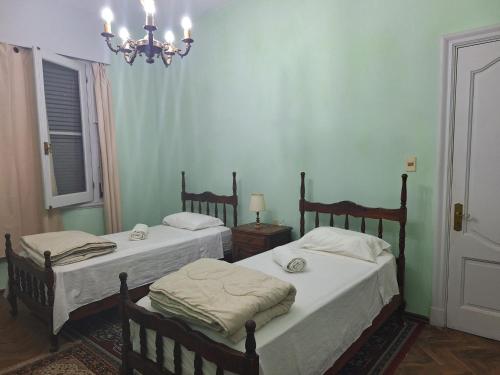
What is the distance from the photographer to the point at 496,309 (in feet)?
7.98

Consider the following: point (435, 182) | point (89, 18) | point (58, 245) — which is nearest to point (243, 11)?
point (89, 18)

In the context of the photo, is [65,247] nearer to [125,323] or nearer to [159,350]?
[125,323]

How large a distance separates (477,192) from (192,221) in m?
2.56

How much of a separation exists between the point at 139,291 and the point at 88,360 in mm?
638

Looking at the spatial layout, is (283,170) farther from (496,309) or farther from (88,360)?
(88,360)

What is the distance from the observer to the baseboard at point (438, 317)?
2.63 metres

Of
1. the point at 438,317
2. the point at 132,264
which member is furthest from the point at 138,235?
the point at 438,317

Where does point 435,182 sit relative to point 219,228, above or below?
above

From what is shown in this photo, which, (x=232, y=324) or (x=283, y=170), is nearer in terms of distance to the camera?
(x=232, y=324)

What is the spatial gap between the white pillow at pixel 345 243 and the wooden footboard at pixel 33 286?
1.85 metres

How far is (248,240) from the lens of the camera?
3252 millimetres

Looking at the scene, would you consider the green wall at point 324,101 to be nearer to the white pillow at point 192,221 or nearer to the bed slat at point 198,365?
the white pillow at point 192,221

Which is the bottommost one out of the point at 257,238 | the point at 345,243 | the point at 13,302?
the point at 13,302

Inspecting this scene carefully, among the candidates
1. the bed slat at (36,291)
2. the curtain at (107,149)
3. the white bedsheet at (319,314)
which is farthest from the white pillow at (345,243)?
the curtain at (107,149)
